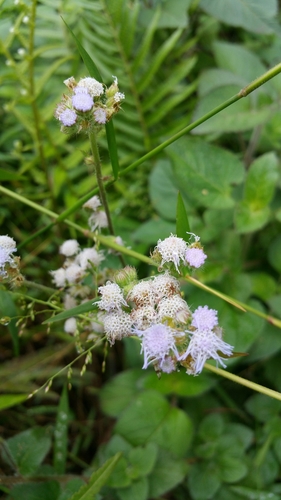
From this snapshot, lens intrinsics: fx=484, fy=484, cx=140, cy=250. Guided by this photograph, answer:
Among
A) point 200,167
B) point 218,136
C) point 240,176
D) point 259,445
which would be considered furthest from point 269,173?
point 259,445

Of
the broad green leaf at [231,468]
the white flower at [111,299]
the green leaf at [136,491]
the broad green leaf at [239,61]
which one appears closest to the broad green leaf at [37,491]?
the green leaf at [136,491]

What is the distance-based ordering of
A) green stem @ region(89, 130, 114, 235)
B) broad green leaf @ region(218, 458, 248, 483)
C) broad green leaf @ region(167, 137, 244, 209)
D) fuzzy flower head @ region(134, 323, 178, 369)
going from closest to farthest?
fuzzy flower head @ region(134, 323, 178, 369) < green stem @ region(89, 130, 114, 235) < broad green leaf @ region(218, 458, 248, 483) < broad green leaf @ region(167, 137, 244, 209)

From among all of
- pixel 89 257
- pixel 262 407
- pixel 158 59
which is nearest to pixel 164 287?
pixel 89 257

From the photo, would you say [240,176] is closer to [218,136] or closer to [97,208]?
[218,136]

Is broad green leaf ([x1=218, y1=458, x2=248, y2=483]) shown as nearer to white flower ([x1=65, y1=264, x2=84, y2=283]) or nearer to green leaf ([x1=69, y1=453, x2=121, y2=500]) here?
green leaf ([x1=69, y1=453, x2=121, y2=500])

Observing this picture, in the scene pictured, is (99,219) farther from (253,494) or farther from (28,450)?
(253,494)

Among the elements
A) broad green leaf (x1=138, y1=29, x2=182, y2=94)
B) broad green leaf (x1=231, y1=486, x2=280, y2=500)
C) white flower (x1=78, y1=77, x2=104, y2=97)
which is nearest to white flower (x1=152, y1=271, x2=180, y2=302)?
white flower (x1=78, y1=77, x2=104, y2=97)
